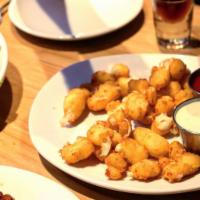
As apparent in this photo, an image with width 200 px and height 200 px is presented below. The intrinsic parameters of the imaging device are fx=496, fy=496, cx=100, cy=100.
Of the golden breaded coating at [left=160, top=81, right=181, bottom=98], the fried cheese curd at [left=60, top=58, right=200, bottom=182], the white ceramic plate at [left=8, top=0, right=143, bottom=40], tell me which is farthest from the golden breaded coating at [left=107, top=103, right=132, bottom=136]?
the white ceramic plate at [left=8, top=0, right=143, bottom=40]

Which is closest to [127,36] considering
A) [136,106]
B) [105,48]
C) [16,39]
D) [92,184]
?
[105,48]

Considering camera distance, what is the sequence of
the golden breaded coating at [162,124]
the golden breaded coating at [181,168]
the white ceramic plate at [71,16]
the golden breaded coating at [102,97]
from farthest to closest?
1. the white ceramic plate at [71,16]
2. the golden breaded coating at [102,97]
3. the golden breaded coating at [162,124]
4. the golden breaded coating at [181,168]

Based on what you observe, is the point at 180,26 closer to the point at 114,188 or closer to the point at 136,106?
the point at 136,106

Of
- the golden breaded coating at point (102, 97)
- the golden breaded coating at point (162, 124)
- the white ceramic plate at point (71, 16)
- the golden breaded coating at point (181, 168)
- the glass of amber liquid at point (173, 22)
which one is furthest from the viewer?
the white ceramic plate at point (71, 16)

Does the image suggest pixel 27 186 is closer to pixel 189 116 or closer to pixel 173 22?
pixel 189 116

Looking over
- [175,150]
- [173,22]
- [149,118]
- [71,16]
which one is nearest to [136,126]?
[149,118]

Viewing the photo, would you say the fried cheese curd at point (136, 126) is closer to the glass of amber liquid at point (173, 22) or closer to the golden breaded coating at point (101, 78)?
the golden breaded coating at point (101, 78)

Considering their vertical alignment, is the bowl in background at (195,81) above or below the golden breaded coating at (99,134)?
below

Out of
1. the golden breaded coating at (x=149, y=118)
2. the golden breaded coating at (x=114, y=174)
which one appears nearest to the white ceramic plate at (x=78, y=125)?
the golden breaded coating at (x=114, y=174)
